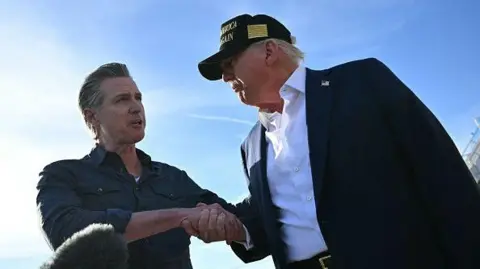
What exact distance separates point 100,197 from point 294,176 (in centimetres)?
141

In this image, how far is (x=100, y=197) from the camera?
3.92 meters

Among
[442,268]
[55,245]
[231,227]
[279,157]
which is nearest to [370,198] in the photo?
[442,268]

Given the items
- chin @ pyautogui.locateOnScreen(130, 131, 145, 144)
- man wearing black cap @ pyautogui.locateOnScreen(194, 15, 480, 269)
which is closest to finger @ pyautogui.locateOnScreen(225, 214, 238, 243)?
man wearing black cap @ pyautogui.locateOnScreen(194, 15, 480, 269)

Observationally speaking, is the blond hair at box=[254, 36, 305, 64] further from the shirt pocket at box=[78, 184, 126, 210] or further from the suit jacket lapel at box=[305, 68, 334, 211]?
the shirt pocket at box=[78, 184, 126, 210]

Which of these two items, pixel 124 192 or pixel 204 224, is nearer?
pixel 204 224

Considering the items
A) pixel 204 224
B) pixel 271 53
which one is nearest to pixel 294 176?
pixel 204 224

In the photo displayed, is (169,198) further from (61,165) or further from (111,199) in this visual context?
(61,165)

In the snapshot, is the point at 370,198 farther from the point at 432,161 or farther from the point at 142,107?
the point at 142,107

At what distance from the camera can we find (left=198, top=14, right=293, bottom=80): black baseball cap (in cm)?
427

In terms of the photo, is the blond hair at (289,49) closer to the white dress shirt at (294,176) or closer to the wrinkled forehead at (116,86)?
the white dress shirt at (294,176)

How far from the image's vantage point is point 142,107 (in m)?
4.61

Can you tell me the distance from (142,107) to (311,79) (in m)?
1.59

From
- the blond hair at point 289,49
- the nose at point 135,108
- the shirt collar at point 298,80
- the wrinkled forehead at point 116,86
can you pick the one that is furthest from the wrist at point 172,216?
the blond hair at point 289,49

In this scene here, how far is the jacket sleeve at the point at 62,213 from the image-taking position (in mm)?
3451
